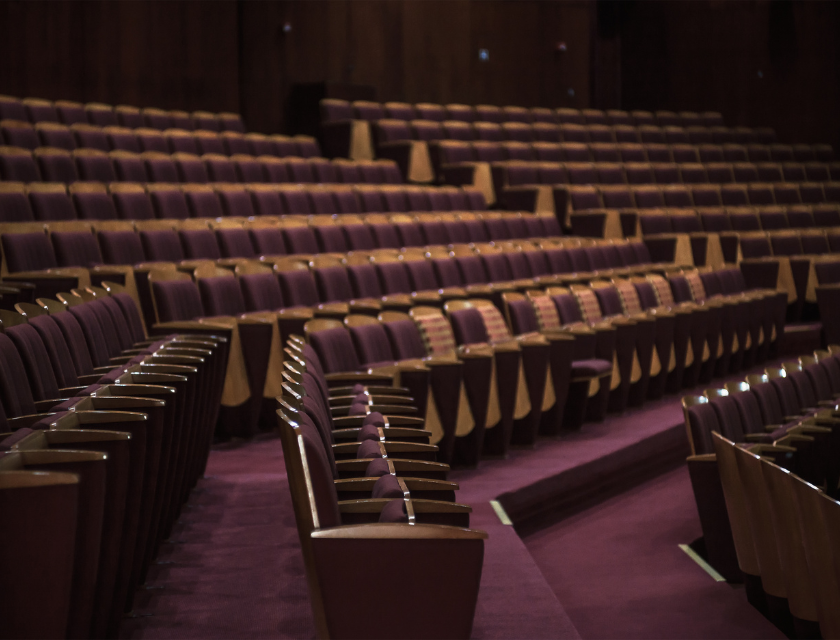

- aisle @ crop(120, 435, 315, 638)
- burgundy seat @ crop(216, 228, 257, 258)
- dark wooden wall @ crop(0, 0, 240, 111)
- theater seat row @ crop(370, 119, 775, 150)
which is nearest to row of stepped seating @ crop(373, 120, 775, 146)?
theater seat row @ crop(370, 119, 775, 150)

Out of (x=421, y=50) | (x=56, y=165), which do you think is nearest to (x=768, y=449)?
(x=56, y=165)

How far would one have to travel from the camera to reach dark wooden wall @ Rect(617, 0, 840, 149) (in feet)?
7.00

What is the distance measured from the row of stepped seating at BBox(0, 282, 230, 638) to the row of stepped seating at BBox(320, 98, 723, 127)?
116 centimetres

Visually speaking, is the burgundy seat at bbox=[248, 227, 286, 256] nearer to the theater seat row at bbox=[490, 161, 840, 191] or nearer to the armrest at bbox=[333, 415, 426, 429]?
the armrest at bbox=[333, 415, 426, 429]

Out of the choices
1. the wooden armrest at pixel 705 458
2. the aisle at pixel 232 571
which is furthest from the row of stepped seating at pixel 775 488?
the aisle at pixel 232 571

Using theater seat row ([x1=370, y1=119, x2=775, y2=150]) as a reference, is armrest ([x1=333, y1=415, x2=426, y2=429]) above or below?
below

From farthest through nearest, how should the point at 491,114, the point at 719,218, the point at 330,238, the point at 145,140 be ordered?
the point at 491,114 → the point at 719,218 → the point at 145,140 → the point at 330,238

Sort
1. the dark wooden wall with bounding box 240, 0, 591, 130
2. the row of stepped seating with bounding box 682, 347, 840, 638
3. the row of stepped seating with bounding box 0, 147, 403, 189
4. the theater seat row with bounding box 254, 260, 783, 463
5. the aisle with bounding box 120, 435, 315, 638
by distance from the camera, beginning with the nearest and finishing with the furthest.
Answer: the aisle with bounding box 120, 435, 315, 638
the row of stepped seating with bounding box 682, 347, 840, 638
the theater seat row with bounding box 254, 260, 783, 463
the row of stepped seating with bounding box 0, 147, 403, 189
the dark wooden wall with bounding box 240, 0, 591, 130

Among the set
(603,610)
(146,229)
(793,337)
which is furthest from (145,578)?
(793,337)

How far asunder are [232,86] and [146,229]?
3.14 feet

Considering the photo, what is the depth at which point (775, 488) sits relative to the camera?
512 millimetres

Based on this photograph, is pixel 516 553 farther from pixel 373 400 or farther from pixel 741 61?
pixel 741 61

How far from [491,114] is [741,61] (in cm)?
73

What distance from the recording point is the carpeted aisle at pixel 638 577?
0.56 meters
